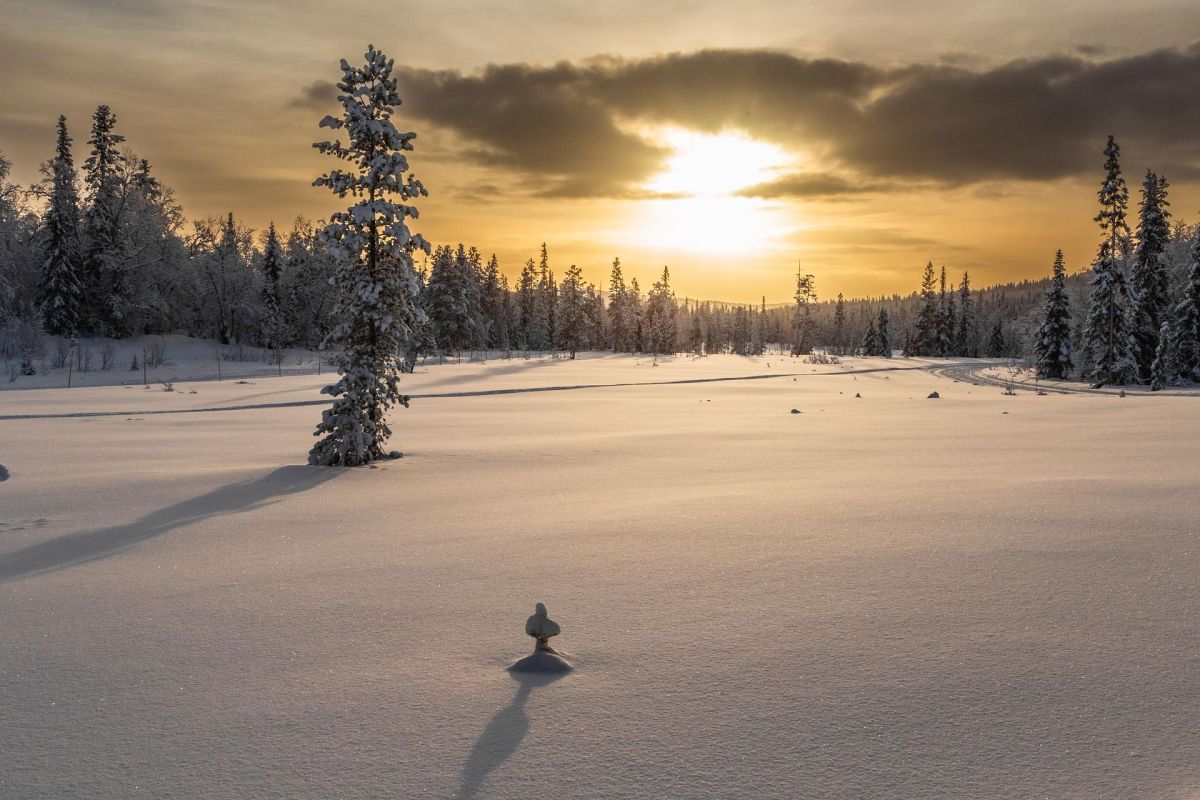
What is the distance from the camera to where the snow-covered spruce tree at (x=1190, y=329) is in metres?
43.9

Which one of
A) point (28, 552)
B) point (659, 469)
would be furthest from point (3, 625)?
point (659, 469)

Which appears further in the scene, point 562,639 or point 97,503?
point 97,503

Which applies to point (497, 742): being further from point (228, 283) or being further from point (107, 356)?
point (228, 283)

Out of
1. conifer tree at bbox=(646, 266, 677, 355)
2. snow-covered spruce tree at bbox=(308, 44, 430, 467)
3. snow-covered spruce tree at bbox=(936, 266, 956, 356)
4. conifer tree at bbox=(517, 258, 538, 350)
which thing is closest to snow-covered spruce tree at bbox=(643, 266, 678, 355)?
conifer tree at bbox=(646, 266, 677, 355)

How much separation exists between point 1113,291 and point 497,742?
5625 centimetres

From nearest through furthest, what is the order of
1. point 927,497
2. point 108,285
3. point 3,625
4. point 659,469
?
point 3,625
point 927,497
point 659,469
point 108,285

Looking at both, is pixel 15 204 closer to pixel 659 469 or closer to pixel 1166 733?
pixel 659 469

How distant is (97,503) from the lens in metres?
7.75

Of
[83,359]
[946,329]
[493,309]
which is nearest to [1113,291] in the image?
[946,329]

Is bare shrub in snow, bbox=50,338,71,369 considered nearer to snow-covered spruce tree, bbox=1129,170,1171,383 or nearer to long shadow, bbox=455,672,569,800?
long shadow, bbox=455,672,569,800

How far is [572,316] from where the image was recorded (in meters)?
103

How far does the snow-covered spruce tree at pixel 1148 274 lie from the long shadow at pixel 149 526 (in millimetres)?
55249

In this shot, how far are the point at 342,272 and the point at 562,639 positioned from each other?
973cm

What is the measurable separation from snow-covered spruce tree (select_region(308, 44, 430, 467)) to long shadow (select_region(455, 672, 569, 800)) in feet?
28.6
